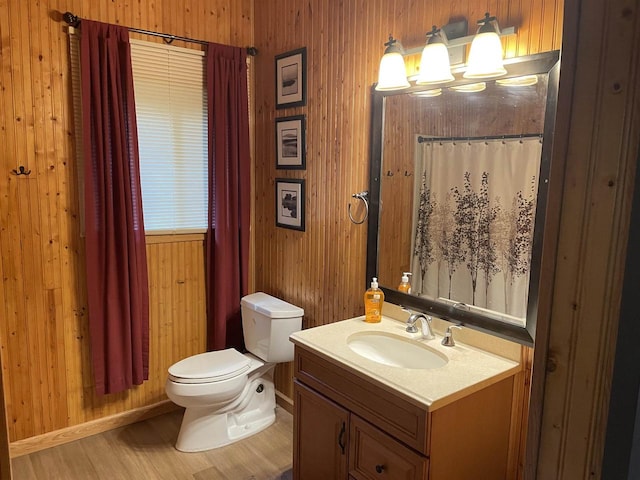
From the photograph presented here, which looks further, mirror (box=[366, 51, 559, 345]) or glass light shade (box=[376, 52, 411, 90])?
glass light shade (box=[376, 52, 411, 90])

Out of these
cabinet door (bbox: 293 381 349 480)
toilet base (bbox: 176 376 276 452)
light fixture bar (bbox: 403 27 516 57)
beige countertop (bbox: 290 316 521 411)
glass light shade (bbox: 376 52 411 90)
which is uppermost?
light fixture bar (bbox: 403 27 516 57)

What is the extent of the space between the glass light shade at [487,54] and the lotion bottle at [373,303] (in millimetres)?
1044

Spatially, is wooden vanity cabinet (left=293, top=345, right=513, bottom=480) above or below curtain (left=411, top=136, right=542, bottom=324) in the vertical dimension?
below

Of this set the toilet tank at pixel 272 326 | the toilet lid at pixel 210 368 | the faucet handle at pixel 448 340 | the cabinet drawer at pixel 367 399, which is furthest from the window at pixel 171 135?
the faucet handle at pixel 448 340

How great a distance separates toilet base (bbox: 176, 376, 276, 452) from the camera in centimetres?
271

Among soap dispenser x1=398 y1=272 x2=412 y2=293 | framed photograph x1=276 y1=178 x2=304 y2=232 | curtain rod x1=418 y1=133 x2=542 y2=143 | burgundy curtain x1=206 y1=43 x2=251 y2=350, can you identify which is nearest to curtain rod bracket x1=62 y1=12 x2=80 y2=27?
burgundy curtain x1=206 y1=43 x2=251 y2=350

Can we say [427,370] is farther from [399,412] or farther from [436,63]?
[436,63]

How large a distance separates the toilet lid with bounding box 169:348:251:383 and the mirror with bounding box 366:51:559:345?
0.93m

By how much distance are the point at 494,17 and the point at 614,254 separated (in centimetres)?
136

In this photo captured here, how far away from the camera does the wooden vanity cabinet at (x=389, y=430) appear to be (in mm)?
1610

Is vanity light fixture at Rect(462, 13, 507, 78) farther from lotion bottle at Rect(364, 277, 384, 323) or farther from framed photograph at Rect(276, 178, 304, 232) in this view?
framed photograph at Rect(276, 178, 304, 232)

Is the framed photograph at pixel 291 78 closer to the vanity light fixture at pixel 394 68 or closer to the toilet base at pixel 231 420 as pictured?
the vanity light fixture at pixel 394 68

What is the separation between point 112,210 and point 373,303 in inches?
59.5

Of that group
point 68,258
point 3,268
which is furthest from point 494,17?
point 3,268
